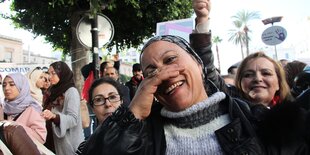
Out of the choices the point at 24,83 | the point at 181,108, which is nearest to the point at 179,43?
the point at 181,108

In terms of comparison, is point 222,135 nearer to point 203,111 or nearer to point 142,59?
point 203,111

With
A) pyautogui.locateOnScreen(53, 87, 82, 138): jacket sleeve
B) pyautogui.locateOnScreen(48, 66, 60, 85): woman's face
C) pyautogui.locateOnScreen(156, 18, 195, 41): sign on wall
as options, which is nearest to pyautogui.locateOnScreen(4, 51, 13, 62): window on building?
pyautogui.locateOnScreen(156, 18, 195, 41): sign on wall

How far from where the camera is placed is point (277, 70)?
2842 mm

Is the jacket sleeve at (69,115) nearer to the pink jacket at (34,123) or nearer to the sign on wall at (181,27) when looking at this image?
the pink jacket at (34,123)

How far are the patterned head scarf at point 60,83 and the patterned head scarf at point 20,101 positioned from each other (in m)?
0.18

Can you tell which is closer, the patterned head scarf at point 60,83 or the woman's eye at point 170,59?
the woman's eye at point 170,59

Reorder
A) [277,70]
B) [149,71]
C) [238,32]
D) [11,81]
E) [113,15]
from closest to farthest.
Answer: [149,71]
[277,70]
[11,81]
[113,15]
[238,32]

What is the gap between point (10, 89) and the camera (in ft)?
13.6

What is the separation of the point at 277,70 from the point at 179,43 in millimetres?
1527

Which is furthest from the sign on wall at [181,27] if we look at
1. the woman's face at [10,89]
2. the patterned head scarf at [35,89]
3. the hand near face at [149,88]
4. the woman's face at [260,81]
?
the hand near face at [149,88]

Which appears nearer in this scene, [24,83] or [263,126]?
[263,126]

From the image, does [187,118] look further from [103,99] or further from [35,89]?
[35,89]

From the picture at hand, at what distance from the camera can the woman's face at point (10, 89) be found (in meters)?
4.08

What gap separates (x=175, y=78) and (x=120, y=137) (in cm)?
31
